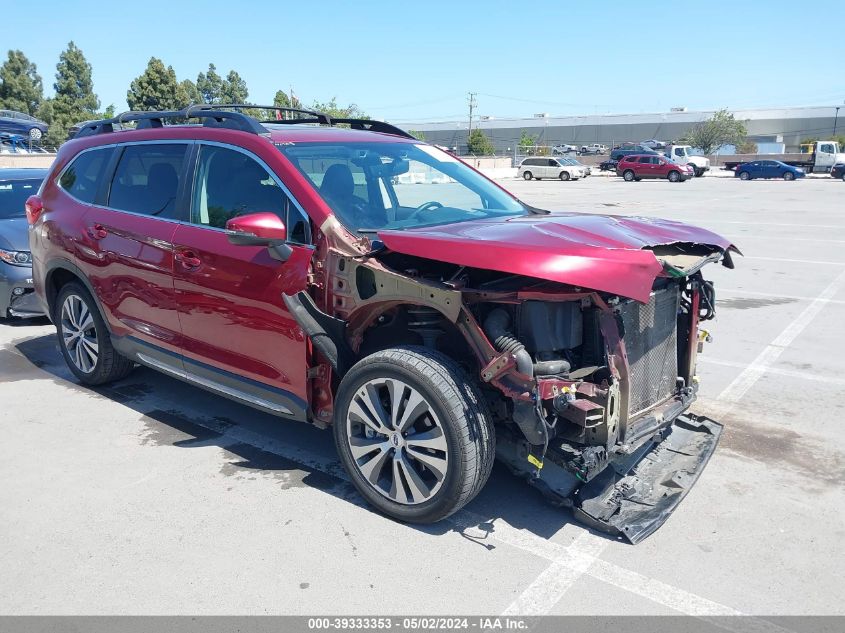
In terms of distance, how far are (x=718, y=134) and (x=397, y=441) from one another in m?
80.8

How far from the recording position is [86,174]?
542 centimetres

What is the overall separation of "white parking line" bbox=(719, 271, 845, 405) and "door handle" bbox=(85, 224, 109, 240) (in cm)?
470

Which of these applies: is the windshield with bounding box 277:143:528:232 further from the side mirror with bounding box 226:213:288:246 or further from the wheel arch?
the wheel arch

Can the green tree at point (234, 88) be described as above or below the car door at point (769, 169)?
above

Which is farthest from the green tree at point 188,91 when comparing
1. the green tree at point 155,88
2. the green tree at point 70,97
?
the green tree at point 70,97

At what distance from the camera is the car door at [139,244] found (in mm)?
4539

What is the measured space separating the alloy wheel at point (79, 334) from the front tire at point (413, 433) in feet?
9.01

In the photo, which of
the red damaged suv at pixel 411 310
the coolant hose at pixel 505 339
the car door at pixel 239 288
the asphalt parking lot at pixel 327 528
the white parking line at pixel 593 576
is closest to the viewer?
the white parking line at pixel 593 576

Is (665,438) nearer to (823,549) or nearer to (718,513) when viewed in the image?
(718,513)

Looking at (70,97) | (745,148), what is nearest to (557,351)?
(70,97)

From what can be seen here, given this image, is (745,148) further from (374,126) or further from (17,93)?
(374,126)

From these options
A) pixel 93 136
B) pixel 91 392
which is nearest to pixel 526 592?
pixel 91 392

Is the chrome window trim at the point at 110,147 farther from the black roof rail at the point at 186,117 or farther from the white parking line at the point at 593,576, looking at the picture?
the white parking line at the point at 593,576
